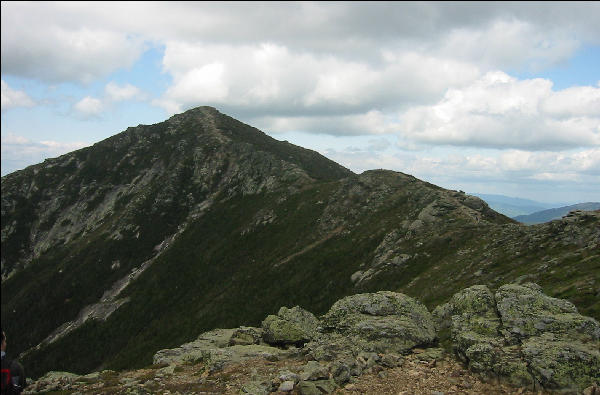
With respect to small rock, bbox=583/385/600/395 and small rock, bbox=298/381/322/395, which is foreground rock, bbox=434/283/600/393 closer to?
small rock, bbox=583/385/600/395

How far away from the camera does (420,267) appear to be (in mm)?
60875

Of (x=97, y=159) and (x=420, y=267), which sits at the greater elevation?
(x=97, y=159)

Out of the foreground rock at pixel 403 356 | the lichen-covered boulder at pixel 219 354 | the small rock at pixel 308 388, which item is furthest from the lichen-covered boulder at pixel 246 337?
the small rock at pixel 308 388

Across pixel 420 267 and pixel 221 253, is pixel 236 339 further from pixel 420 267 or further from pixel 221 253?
pixel 221 253

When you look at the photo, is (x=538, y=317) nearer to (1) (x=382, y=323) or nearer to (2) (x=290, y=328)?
(1) (x=382, y=323)

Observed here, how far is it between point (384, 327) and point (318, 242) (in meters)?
77.0

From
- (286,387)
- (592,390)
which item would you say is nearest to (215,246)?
(286,387)

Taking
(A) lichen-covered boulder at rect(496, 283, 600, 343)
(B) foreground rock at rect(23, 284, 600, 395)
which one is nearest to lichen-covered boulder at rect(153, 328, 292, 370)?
(B) foreground rock at rect(23, 284, 600, 395)

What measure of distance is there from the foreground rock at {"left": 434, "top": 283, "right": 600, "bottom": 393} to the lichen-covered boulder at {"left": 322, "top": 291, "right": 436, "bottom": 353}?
2.20 meters

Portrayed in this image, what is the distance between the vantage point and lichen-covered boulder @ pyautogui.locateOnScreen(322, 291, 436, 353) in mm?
19781

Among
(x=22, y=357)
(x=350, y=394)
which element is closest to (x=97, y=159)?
(x=22, y=357)

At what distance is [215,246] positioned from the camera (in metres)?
124

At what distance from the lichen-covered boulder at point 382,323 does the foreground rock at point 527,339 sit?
2205mm

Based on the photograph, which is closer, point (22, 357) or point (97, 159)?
point (22, 357)
